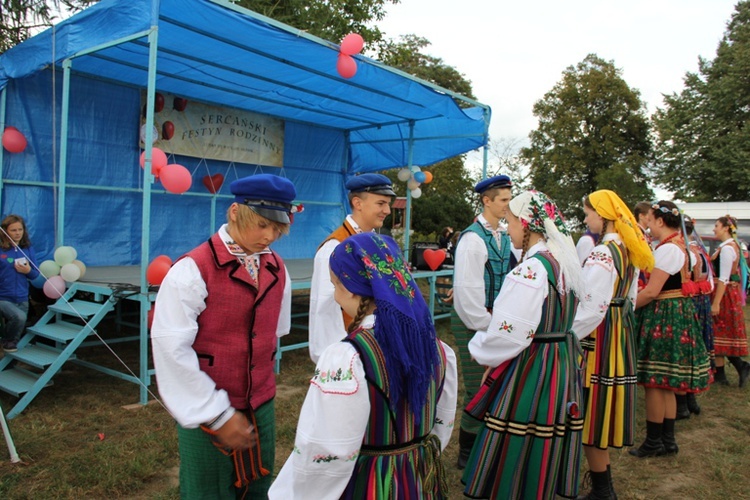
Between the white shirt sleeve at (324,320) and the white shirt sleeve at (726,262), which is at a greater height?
the white shirt sleeve at (726,262)

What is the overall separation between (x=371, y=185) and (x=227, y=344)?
1473 mm

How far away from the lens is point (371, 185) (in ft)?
10.2

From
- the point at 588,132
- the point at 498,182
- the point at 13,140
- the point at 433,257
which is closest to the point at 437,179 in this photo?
the point at 588,132

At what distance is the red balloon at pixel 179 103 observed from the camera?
7.69 m

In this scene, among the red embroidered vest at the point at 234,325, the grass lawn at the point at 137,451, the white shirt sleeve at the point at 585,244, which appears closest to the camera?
the red embroidered vest at the point at 234,325

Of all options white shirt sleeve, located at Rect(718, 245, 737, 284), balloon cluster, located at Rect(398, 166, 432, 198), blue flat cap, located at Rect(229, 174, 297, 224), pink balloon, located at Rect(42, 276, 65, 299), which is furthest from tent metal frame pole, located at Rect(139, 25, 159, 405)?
white shirt sleeve, located at Rect(718, 245, 737, 284)

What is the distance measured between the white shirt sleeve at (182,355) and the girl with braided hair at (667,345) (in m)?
3.24

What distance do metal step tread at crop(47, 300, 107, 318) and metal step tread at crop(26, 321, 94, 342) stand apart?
0.12 metres

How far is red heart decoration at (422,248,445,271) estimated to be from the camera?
25.6ft

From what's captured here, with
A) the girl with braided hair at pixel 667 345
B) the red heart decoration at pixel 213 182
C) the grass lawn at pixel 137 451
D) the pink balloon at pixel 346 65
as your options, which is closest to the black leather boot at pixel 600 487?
the grass lawn at pixel 137 451

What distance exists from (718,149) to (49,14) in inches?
824

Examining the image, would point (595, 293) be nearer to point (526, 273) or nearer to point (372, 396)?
point (526, 273)

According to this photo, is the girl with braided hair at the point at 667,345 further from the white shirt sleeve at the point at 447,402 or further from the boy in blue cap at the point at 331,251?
the white shirt sleeve at the point at 447,402

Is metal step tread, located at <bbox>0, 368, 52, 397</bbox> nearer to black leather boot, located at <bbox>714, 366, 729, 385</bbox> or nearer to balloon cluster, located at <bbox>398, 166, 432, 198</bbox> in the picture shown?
balloon cluster, located at <bbox>398, 166, 432, 198</bbox>
